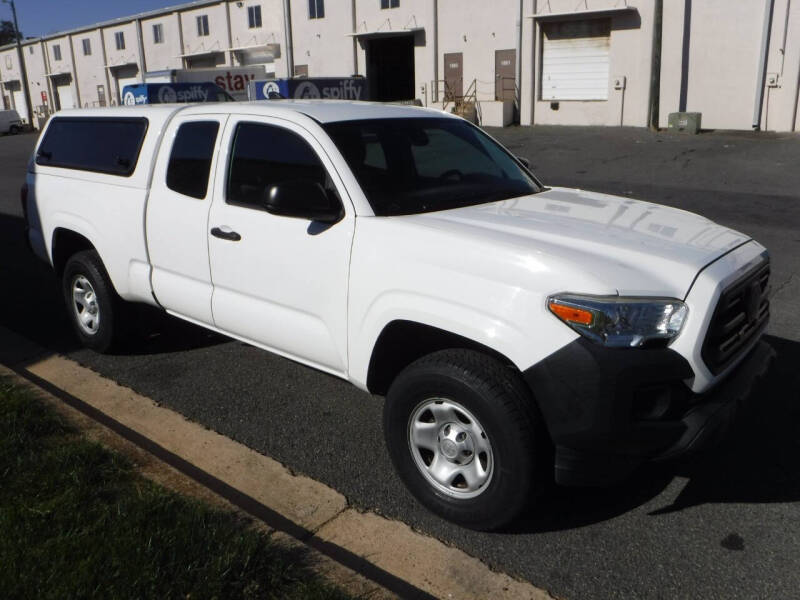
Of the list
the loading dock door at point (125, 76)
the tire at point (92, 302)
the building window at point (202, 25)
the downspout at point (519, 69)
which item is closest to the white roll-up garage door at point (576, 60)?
the downspout at point (519, 69)

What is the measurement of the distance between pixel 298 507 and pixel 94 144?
11.2 feet

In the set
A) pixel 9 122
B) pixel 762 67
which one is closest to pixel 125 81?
pixel 9 122

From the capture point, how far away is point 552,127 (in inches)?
1130

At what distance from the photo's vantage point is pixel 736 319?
323cm

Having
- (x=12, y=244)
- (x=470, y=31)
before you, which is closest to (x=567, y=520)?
(x=12, y=244)

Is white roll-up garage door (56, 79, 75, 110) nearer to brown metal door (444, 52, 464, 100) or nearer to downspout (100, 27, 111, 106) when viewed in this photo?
downspout (100, 27, 111, 106)

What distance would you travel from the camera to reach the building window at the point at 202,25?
144 feet

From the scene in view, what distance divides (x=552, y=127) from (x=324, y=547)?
2741 cm

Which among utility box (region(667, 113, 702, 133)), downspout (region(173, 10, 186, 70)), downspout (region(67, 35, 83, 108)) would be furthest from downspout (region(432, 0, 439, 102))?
downspout (region(67, 35, 83, 108))

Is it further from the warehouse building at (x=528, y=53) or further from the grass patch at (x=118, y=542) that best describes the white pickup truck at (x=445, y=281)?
the warehouse building at (x=528, y=53)

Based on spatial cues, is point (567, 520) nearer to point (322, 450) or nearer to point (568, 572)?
point (568, 572)

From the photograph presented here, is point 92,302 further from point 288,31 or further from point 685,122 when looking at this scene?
point 288,31

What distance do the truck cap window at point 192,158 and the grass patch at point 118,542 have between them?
5.67ft

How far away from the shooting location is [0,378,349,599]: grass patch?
2762mm
